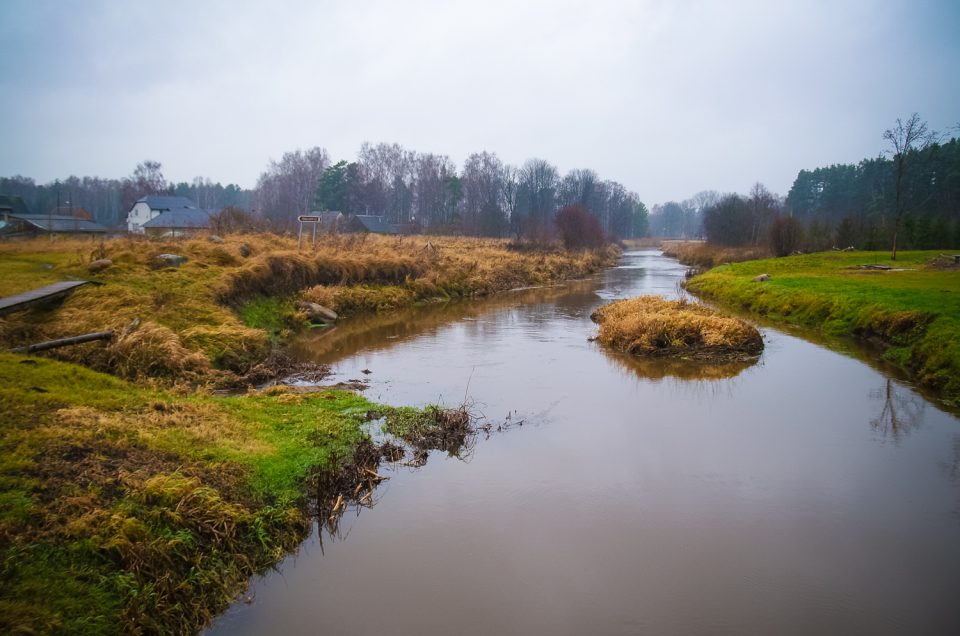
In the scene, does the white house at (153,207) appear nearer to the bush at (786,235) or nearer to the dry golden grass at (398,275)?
the dry golden grass at (398,275)

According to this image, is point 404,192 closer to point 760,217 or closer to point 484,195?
point 484,195

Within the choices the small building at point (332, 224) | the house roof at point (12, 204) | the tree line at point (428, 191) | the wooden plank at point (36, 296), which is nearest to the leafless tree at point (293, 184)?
the tree line at point (428, 191)

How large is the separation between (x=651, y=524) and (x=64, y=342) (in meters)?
9.48

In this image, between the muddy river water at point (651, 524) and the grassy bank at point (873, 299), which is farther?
the grassy bank at point (873, 299)

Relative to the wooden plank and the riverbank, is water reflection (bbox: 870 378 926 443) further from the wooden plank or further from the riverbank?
the wooden plank

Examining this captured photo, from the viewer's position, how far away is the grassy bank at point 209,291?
34.7 ft

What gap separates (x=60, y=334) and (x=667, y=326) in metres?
13.9

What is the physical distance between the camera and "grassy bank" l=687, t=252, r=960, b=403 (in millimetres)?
13105

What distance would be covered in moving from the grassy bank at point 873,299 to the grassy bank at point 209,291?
1309cm

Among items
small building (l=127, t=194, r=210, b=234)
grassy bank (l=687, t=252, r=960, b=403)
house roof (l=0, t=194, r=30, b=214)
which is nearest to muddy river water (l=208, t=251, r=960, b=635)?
grassy bank (l=687, t=252, r=960, b=403)

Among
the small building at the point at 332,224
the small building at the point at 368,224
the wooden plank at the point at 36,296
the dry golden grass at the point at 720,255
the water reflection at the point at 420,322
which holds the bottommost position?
the water reflection at the point at 420,322

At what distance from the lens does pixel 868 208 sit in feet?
222

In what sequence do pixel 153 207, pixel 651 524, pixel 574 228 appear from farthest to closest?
pixel 153 207
pixel 574 228
pixel 651 524

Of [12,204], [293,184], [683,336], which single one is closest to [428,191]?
[293,184]
